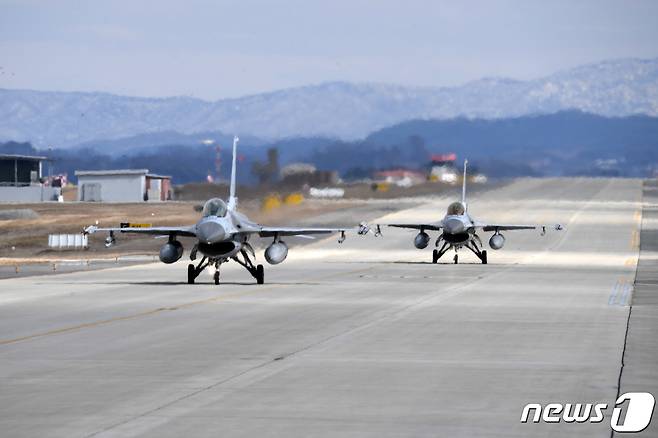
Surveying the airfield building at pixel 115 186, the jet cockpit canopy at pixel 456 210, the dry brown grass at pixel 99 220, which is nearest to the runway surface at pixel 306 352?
the jet cockpit canopy at pixel 456 210

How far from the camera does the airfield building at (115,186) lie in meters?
Answer: 173

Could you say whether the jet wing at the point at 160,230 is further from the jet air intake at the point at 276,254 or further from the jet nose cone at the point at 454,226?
the jet nose cone at the point at 454,226

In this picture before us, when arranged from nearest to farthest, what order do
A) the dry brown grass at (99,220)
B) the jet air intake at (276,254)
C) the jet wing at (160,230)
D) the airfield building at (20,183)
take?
the jet wing at (160,230), the jet air intake at (276,254), the dry brown grass at (99,220), the airfield building at (20,183)

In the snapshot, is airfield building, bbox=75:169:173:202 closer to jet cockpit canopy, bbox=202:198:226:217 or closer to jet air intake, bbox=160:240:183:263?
jet air intake, bbox=160:240:183:263

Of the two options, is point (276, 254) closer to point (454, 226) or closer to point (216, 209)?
point (216, 209)

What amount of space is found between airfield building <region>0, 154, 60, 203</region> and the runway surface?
376ft

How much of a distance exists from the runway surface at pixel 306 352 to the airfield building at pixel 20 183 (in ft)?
376

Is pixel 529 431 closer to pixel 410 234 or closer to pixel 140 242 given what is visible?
pixel 140 242

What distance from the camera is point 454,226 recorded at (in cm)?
6888

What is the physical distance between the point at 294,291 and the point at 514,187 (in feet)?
484

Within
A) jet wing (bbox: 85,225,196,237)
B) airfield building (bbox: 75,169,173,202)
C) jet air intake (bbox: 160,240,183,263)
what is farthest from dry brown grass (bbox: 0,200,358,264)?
jet air intake (bbox: 160,240,183,263)

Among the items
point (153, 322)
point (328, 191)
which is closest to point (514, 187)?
point (328, 191)

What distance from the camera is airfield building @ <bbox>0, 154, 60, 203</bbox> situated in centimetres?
17225

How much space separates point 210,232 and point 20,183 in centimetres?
13332
